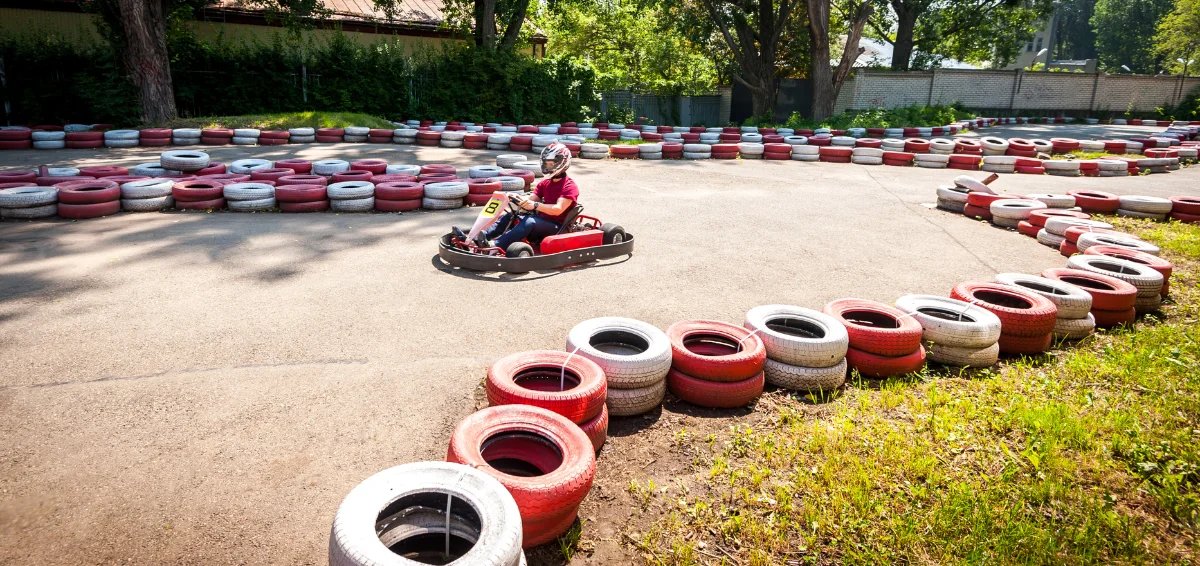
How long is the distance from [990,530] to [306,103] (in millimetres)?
19534

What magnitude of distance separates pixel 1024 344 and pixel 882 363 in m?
1.10

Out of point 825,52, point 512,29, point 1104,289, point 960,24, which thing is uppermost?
point 960,24

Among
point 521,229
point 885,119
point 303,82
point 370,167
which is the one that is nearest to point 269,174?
point 370,167

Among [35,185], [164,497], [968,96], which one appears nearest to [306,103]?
[35,185]

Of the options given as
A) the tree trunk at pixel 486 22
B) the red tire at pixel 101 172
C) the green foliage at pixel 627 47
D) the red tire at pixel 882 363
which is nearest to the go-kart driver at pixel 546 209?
the red tire at pixel 882 363

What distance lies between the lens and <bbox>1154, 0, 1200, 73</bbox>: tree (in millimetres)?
38594

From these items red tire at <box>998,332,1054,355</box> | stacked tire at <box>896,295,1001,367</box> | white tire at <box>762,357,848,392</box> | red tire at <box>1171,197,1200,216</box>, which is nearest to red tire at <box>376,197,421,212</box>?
white tire at <box>762,357,848,392</box>

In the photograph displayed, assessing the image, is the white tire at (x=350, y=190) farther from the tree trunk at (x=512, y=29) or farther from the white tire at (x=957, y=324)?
the tree trunk at (x=512, y=29)

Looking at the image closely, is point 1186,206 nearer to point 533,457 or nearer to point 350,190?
point 533,457

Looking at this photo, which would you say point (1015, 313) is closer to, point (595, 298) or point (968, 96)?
point (595, 298)

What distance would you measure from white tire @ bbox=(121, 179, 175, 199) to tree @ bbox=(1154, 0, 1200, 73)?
50.2 metres

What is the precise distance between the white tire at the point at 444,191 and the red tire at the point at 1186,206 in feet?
28.7

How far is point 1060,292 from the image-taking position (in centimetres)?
Result: 455

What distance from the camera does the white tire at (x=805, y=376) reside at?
363 centimetres
